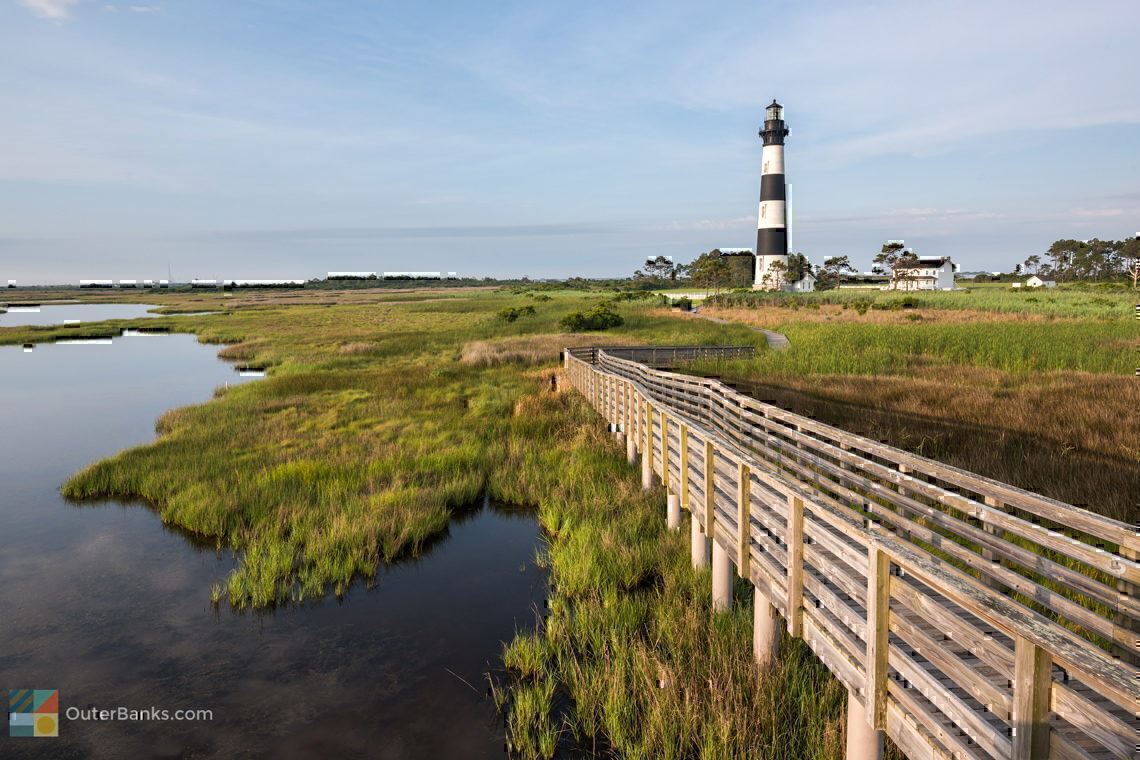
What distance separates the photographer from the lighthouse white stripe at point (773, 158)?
75688 millimetres

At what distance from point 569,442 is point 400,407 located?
771cm

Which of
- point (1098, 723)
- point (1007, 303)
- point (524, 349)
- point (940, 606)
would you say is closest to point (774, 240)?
point (1007, 303)

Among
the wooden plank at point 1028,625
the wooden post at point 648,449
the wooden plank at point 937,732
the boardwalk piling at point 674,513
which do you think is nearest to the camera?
the wooden plank at point 1028,625

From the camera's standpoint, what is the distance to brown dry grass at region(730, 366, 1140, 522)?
10000 mm

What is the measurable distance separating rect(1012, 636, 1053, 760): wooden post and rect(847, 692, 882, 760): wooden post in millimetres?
1780

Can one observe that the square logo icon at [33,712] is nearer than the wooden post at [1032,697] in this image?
No

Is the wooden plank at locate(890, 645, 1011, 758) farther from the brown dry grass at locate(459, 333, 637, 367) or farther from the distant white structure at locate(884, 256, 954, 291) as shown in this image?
the distant white structure at locate(884, 256, 954, 291)

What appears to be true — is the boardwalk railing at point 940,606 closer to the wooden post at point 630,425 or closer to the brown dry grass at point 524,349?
the wooden post at point 630,425

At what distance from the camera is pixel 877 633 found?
156 inches

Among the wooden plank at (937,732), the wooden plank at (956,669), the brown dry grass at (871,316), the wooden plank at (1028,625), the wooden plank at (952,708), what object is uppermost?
the brown dry grass at (871,316)

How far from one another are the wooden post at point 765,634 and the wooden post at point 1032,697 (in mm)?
3529

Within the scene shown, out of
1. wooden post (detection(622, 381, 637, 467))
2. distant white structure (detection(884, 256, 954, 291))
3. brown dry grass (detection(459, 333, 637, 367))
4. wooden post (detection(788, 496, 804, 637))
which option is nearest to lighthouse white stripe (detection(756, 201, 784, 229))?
distant white structure (detection(884, 256, 954, 291))

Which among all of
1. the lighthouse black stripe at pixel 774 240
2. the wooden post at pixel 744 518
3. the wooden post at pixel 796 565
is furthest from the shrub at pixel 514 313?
the wooden post at pixel 796 565

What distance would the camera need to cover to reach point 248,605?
9.05m
